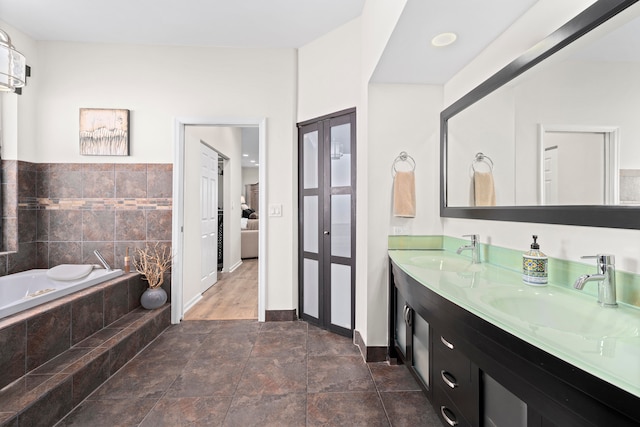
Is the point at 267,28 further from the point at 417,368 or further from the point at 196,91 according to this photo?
the point at 417,368

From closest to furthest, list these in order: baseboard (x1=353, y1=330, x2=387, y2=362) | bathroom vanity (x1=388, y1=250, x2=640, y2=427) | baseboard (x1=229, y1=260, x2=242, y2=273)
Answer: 1. bathroom vanity (x1=388, y1=250, x2=640, y2=427)
2. baseboard (x1=353, y1=330, x2=387, y2=362)
3. baseboard (x1=229, y1=260, x2=242, y2=273)

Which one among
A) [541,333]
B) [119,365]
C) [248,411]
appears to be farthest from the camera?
[119,365]

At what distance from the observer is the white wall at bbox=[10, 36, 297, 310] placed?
287cm

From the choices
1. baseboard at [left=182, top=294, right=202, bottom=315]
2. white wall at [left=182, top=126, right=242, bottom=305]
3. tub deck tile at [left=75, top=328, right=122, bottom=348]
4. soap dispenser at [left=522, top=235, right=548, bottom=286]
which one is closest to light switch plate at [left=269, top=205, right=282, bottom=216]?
white wall at [left=182, top=126, right=242, bottom=305]

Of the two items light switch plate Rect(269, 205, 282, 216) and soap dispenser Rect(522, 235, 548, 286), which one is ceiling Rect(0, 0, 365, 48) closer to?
light switch plate Rect(269, 205, 282, 216)

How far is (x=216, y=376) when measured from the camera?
203cm

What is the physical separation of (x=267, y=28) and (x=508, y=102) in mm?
2174

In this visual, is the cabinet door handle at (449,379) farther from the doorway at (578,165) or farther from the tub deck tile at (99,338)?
the tub deck tile at (99,338)

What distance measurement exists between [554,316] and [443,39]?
1484 mm

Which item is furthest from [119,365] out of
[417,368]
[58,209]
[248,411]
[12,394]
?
[417,368]

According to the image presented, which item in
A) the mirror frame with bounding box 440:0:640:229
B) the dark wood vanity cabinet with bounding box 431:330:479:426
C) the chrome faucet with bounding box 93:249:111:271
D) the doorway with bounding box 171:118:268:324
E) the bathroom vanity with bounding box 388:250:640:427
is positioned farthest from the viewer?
the doorway with bounding box 171:118:268:324

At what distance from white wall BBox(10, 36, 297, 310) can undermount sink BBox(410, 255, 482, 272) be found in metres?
1.44

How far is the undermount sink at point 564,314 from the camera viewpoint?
806 millimetres

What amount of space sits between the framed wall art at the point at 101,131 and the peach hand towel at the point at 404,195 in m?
2.67
